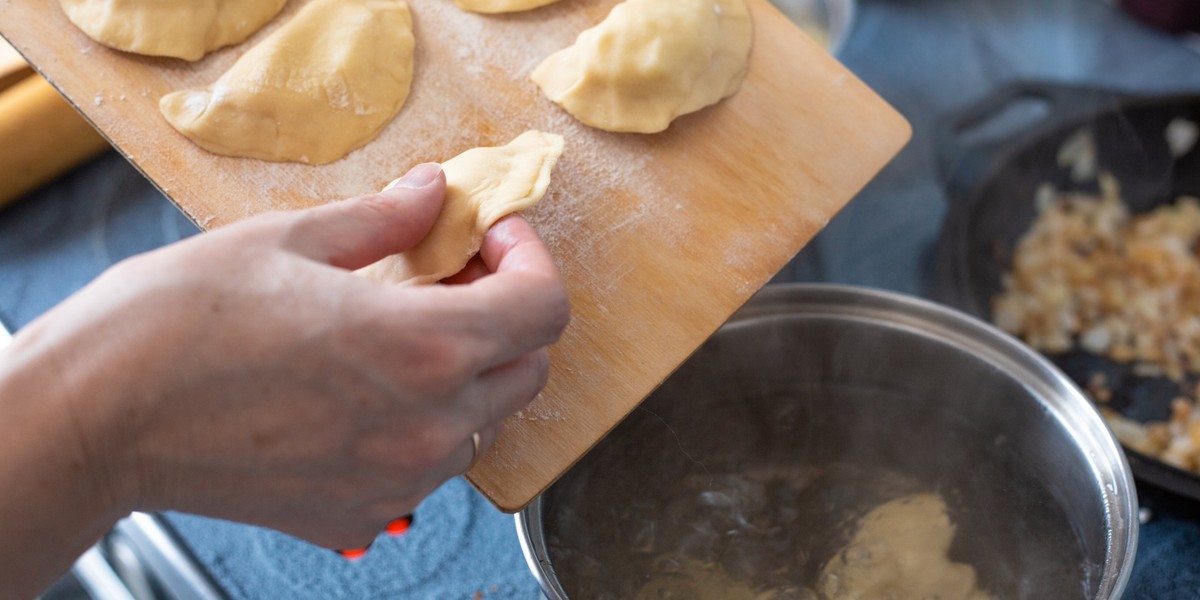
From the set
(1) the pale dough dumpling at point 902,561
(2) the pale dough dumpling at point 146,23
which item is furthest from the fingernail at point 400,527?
(2) the pale dough dumpling at point 146,23

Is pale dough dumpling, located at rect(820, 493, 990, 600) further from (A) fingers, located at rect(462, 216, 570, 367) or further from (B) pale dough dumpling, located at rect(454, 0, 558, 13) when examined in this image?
(B) pale dough dumpling, located at rect(454, 0, 558, 13)

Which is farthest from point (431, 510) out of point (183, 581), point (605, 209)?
point (605, 209)

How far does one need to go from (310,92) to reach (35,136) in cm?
41

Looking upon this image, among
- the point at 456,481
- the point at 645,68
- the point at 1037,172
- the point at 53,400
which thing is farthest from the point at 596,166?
the point at 1037,172

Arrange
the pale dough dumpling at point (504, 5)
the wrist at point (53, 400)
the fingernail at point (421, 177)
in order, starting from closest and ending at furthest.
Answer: the wrist at point (53, 400) < the fingernail at point (421, 177) < the pale dough dumpling at point (504, 5)

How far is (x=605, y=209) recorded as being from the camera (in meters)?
1.01

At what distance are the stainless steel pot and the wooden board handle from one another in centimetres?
79

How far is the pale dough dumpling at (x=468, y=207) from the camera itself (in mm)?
869

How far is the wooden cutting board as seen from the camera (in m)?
0.95

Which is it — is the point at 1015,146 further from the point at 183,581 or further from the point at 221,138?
the point at 183,581

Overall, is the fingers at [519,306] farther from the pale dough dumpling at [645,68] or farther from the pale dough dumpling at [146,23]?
the pale dough dumpling at [146,23]

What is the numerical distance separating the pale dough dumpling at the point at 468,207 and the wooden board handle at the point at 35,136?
56cm

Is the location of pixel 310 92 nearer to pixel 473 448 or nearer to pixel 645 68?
pixel 645 68

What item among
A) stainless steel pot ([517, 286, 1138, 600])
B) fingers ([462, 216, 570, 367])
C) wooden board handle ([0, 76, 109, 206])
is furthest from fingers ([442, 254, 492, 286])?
wooden board handle ([0, 76, 109, 206])
